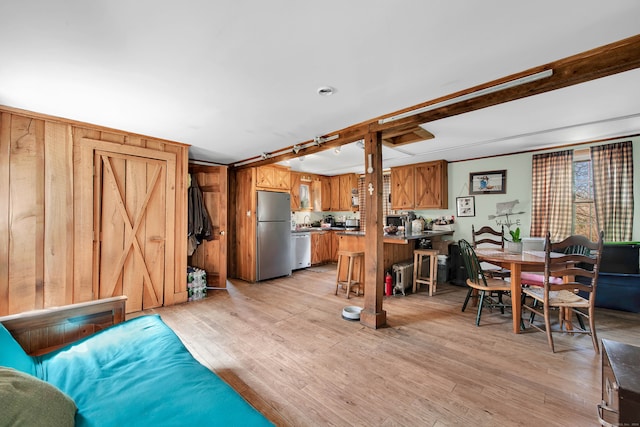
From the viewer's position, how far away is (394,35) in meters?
1.60

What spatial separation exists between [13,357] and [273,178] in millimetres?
4257

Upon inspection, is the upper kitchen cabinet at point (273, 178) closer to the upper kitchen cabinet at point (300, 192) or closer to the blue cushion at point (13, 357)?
the upper kitchen cabinet at point (300, 192)

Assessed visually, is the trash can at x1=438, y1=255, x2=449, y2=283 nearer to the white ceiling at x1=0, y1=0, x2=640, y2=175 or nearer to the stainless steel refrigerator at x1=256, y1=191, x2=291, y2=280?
the white ceiling at x1=0, y1=0, x2=640, y2=175

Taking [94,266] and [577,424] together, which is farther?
[94,266]

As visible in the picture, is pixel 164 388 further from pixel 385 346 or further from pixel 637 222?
pixel 637 222

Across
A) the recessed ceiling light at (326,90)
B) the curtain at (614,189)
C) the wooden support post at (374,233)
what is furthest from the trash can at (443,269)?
the recessed ceiling light at (326,90)

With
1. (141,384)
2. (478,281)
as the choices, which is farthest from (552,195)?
(141,384)

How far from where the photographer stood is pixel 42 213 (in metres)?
2.82

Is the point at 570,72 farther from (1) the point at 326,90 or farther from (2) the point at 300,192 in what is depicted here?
(2) the point at 300,192

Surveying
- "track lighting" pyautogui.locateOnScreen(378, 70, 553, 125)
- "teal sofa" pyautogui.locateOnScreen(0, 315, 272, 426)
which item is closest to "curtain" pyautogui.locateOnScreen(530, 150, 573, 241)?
"track lighting" pyautogui.locateOnScreen(378, 70, 553, 125)

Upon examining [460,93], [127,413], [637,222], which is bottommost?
[127,413]

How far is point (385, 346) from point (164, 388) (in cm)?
195

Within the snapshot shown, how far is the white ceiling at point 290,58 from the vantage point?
1.42 metres

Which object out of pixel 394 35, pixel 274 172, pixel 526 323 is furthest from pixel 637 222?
pixel 274 172
